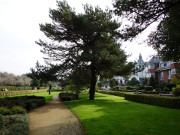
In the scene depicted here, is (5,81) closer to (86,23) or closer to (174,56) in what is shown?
(86,23)

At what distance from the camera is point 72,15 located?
16703 mm

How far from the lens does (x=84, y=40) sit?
19.9 m

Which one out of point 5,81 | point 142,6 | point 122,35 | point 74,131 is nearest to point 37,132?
point 74,131

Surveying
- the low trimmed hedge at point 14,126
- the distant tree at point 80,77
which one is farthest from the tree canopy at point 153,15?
the distant tree at point 80,77

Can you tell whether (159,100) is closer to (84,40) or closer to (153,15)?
(153,15)

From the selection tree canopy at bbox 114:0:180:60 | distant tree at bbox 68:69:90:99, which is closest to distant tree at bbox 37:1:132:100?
distant tree at bbox 68:69:90:99

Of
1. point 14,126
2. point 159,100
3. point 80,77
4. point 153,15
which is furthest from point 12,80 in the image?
point 153,15

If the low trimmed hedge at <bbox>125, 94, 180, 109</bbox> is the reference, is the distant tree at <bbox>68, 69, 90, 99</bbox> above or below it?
above

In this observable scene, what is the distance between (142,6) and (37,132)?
28.9 feet

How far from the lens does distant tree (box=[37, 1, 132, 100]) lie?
17047 millimetres

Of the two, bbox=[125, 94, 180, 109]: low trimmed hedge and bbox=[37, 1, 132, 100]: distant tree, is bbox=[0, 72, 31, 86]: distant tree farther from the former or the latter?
bbox=[125, 94, 180, 109]: low trimmed hedge

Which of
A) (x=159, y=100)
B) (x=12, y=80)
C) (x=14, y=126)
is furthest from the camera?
(x=12, y=80)

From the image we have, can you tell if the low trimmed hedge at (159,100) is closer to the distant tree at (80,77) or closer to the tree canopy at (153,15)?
the tree canopy at (153,15)

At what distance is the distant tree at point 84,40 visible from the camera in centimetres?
1705
